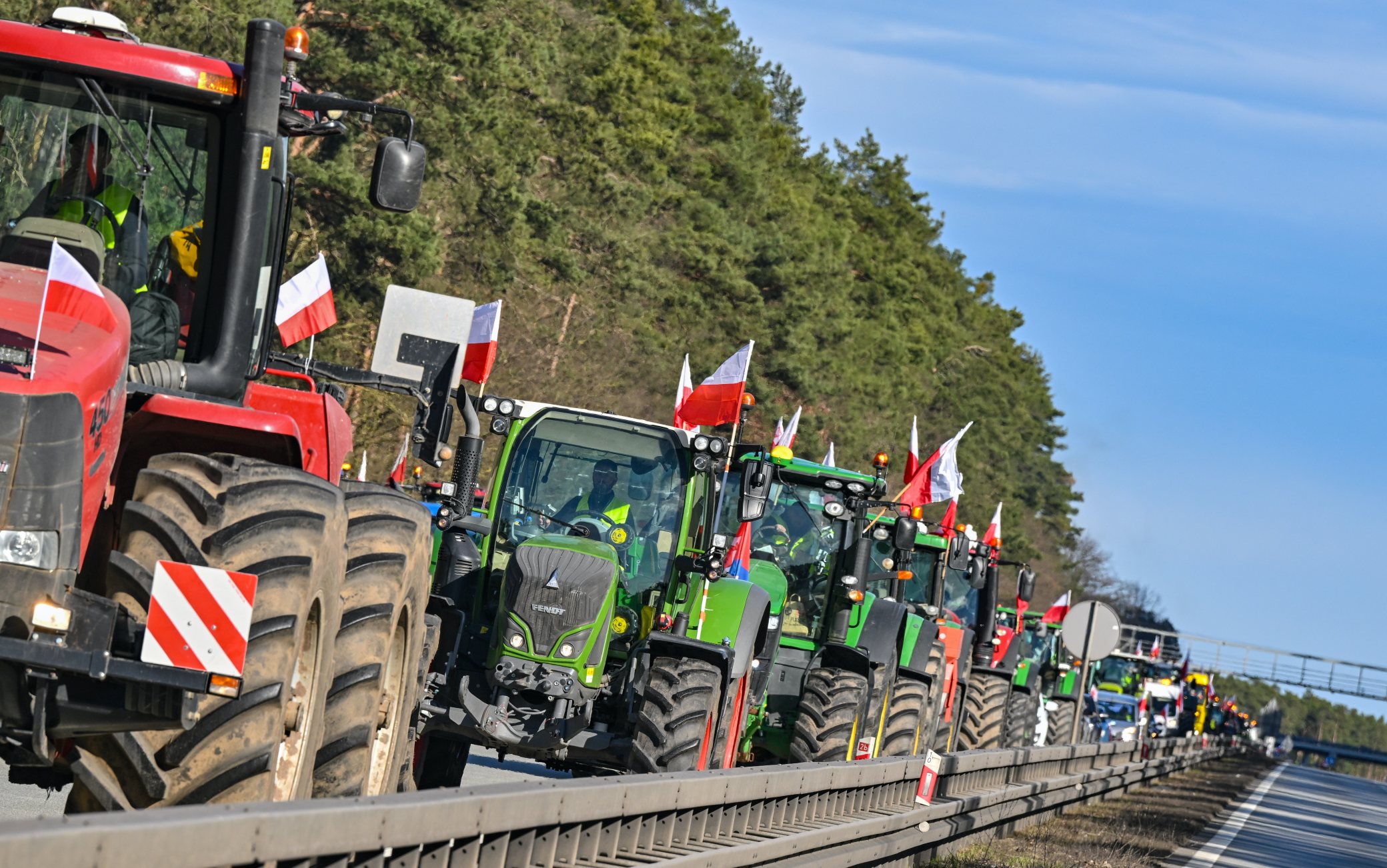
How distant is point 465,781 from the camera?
14859 mm

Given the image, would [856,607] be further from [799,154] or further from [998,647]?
[799,154]

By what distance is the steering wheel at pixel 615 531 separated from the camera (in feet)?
41.3

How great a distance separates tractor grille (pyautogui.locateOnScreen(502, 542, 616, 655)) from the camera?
38.5 feet

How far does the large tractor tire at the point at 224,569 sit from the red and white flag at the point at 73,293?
0.51 meters

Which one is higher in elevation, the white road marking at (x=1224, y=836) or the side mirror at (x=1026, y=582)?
the side mirror at (x=1026, y=582)

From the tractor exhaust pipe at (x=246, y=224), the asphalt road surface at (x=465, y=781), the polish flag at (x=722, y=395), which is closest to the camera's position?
the tractor exhaust pipe at (x=246, y=224)

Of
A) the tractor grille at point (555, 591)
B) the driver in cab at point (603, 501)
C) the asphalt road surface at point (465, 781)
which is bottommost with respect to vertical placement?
the asphalt road surface at point (465, 781)

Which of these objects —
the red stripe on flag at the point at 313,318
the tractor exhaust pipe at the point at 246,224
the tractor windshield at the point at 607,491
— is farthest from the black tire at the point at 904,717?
the tractor exhaust pipe at the point at 246,224

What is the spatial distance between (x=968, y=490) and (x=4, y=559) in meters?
75.5

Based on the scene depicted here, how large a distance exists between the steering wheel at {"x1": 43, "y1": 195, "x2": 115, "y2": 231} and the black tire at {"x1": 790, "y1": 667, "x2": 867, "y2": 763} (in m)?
8.34

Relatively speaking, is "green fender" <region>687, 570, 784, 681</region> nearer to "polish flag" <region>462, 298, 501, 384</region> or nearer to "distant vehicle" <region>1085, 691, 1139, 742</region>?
"polish flag" <region>462, 298, 501, 384</region>

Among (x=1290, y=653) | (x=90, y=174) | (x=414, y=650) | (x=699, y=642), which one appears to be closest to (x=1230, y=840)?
(x=699, y=642)

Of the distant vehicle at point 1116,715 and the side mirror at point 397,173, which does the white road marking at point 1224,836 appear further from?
the side mirror at point 397,173

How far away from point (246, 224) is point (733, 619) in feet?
19.7
